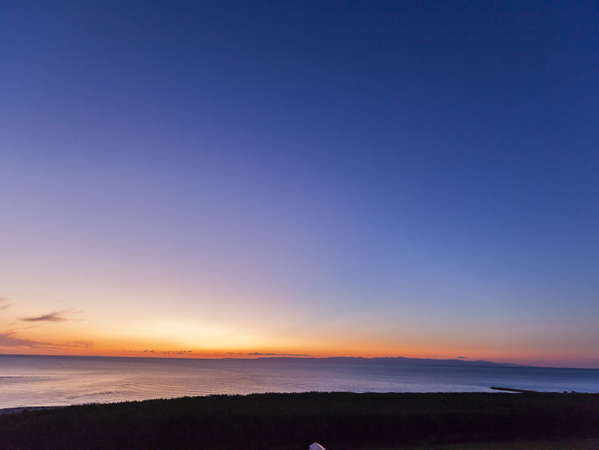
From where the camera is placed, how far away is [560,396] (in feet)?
80.4

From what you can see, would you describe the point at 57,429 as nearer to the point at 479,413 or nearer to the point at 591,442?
the point at 479,413

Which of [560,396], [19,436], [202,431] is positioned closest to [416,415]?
[202,431]

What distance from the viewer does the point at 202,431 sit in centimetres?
1750

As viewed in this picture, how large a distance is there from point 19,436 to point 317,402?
1162cm

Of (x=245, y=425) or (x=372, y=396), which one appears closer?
(x=245, y=425)

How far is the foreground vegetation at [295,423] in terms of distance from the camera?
55.0 ft

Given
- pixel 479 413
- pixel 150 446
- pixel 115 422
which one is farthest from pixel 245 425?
pixel 479 413

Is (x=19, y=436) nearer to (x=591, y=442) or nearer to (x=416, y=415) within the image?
(x=416, y=415)

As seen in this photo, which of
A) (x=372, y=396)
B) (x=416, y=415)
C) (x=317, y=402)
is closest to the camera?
(x=416, y=415)

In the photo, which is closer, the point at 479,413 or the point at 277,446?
the point at 277,446

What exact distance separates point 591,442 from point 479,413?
448cm

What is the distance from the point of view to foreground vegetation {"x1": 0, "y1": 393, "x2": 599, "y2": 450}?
16766 millimetres

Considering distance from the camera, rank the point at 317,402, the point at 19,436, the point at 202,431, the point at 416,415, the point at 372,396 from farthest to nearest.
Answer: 1. the point at 372,396
2. the point at 317,402
3. the point at 416,415
4. the point at 202,431
5. the point at 19,436

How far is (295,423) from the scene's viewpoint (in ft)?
59.6
